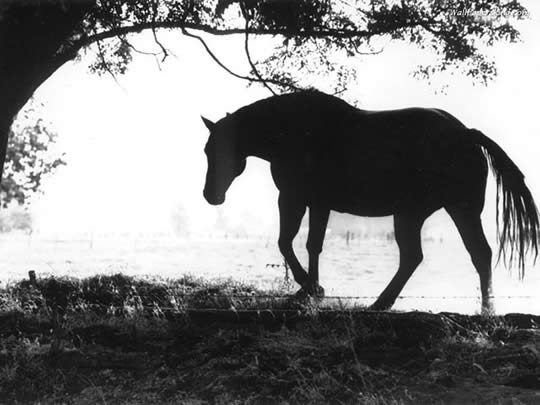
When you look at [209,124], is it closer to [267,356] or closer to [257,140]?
[257,140]

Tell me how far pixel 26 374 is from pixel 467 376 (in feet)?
13.7

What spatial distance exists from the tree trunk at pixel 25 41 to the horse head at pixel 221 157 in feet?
7.82

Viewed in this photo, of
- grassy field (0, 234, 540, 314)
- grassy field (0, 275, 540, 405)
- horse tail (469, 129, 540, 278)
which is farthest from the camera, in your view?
grassy field (0, 234, 540, 314)

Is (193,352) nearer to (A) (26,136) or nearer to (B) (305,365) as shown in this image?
(B) (305,365)

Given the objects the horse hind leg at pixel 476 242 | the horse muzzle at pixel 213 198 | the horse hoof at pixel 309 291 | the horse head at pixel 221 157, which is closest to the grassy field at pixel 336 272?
the horse hind leg at pixel 476 242

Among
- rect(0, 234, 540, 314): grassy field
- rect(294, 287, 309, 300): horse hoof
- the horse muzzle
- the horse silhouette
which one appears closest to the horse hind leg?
the horse silhouette

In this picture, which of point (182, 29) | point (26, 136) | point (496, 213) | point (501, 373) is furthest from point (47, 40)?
point (26, 136)

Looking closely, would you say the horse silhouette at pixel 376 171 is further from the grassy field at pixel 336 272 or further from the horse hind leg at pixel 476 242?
the grassy field at pixel 336 272

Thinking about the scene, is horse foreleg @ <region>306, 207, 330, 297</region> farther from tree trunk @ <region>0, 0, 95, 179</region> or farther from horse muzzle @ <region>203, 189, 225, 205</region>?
tree trunk @ <region>0, 0, 95, 179</region>

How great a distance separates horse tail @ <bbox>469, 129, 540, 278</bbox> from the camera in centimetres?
764

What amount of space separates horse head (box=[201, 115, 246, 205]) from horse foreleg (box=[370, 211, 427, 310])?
250cm

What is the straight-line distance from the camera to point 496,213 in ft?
25.5

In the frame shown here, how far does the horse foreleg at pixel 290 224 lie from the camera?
27.1 ft

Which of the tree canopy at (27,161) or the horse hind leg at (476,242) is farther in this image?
the tree canopy at (27,161)
